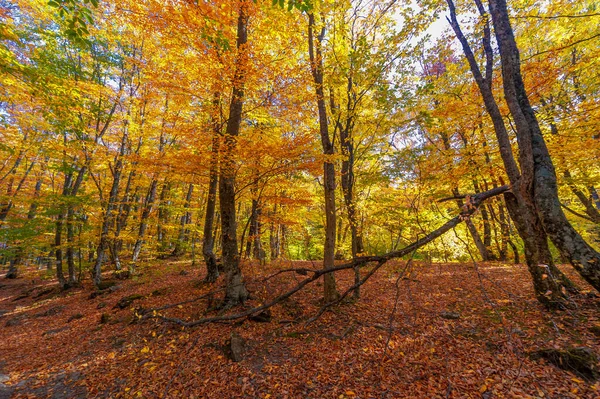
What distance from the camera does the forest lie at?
168 inches

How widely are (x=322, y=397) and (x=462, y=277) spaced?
27.6 feet

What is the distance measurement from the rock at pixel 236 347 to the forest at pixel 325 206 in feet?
0.15

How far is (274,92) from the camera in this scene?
784cm

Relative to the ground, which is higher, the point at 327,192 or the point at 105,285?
the point at 327,192

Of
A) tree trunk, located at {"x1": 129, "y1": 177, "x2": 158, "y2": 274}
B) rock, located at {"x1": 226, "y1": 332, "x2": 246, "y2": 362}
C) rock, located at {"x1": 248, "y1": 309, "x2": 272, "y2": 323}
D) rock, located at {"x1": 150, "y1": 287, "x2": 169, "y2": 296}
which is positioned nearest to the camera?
rock, located at {"x1": 226, "y1": 332, "x2": 246, "y2": 362}

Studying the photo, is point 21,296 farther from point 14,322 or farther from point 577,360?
point 577,360

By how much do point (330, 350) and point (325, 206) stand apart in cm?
417

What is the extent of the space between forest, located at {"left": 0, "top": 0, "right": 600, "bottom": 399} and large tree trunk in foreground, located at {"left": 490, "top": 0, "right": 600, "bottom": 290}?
22 mm

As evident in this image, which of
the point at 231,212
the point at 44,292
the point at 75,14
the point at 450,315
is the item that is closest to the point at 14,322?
the point at 44,292

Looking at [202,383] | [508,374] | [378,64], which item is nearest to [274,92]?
[378,64]

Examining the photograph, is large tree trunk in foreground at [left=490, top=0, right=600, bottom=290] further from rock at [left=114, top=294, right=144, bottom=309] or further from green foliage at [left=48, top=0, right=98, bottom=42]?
rock at [left=114, top=294, right=144, bottom=309]

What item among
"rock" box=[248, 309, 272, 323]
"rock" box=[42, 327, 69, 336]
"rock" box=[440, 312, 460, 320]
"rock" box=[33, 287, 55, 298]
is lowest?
"rock" box=[42, 327, 69, 336]

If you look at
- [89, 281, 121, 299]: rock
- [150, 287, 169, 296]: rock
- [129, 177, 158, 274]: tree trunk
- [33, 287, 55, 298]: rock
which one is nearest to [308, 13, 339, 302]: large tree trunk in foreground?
[150, 287, 169, 296]: rock

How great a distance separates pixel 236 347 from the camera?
230 inches
